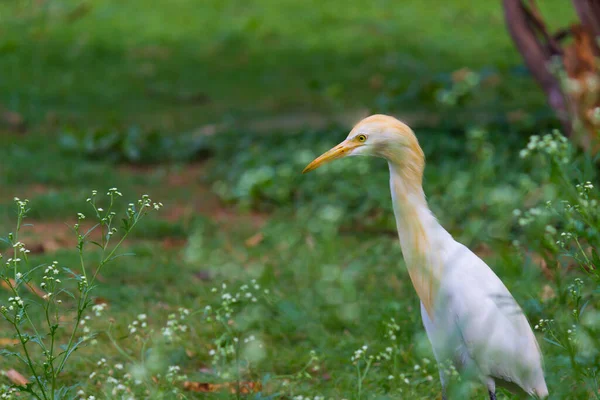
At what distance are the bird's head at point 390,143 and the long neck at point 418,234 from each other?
23 millimetres

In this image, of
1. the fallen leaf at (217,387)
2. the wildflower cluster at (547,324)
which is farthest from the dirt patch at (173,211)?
the wildflower cluster at (547,324)

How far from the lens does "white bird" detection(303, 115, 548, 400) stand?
255 cm

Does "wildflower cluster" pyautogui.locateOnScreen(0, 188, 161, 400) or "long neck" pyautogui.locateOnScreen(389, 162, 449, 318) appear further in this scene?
"long neck" pyautogui.locateOnScreen(389, 162, 449, 318)

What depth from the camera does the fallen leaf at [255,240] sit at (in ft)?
14.9

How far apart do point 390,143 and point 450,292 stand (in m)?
0.45

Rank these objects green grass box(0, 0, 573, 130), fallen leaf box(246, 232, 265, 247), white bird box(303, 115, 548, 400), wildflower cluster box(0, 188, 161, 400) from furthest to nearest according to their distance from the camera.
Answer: green grass box(0, 0, 573, 130) → fallen leaf box(246, 232, 265, 247) → white bird box(303, 115, 548, 400) → wildflower cluster box(0, 188, 161, 400)

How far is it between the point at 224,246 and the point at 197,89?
334 cm

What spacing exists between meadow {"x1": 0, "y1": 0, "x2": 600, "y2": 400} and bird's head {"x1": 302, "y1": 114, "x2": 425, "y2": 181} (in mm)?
456

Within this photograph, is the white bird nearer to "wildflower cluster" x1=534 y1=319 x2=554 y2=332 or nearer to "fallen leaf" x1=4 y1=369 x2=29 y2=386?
"wildflower cluster" x1=534 y1=319 x2=554 y2=332

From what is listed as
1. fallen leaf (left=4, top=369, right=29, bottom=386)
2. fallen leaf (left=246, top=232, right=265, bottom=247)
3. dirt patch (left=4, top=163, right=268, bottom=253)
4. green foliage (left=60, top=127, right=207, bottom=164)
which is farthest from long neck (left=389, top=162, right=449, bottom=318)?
green foliage (left=60, top=127, right=207, bottom=164)

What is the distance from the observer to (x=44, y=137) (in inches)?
251

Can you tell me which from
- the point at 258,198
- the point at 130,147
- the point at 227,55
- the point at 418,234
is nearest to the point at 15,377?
the point at 418,234

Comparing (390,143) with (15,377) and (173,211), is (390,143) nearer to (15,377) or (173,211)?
(15,377)

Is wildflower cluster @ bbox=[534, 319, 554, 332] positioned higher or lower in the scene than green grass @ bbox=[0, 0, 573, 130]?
higher
